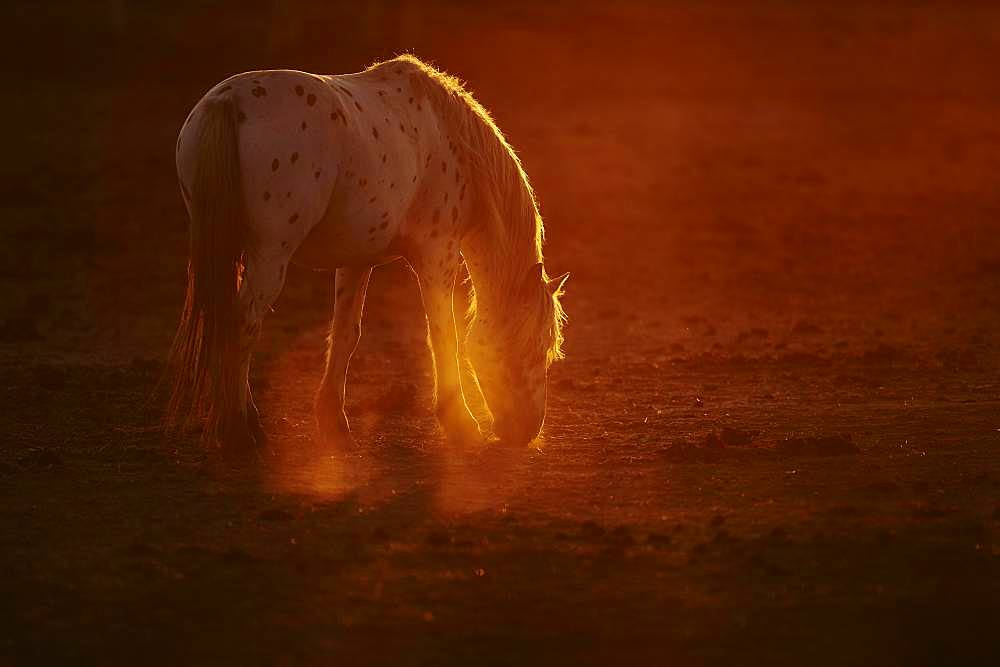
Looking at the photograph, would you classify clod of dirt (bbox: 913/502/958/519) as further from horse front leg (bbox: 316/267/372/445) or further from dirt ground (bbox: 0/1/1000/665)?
horse front leg (bbox: 316/267/372/445)

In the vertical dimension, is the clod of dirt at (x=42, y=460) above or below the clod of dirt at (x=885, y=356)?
below

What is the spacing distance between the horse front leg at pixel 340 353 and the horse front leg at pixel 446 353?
0.37m

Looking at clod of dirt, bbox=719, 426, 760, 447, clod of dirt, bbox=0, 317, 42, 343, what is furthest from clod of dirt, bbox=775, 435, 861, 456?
clod of dirt, bbox=0, 317, 42, 343

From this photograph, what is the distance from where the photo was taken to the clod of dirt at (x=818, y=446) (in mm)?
7262

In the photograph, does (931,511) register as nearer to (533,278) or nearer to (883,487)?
(883,487)

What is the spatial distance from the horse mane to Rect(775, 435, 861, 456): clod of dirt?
1.28m

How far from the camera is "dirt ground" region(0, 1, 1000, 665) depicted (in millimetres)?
4859

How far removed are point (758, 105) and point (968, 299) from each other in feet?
37.3

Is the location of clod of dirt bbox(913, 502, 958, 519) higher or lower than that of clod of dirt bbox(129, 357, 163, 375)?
higher

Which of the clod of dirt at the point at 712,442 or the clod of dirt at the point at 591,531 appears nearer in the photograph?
the clod of dirt at the point at 591,531

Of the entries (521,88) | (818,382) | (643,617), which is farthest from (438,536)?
(521,88)

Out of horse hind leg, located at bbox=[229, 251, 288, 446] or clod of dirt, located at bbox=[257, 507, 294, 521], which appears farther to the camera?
horse hind leg, located at bbox=[229, 251, 288, 446]

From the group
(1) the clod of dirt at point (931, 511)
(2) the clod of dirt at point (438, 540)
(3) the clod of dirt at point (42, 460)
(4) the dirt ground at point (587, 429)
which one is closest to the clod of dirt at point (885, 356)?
(4) the dirt ground at point (587, 429)

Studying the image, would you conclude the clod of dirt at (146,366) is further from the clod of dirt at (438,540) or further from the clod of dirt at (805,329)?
the clod of dirt at (805,329)
